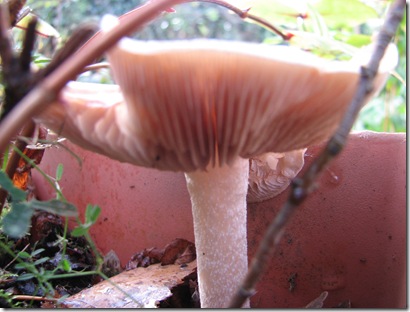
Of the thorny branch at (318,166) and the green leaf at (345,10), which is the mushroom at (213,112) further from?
the green leaf at (345,10)

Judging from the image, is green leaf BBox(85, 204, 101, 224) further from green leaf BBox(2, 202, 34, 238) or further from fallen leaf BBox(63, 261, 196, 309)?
fallen leaf BBox(63, 261, 196, 309)

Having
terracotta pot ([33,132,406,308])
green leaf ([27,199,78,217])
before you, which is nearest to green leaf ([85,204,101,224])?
green leaf ([27,199,78,217])

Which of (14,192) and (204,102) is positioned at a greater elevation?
(204,102)

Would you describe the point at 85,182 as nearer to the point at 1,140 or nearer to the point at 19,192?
the point at 19,192

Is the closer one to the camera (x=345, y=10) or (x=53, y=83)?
(x=53, y=83)

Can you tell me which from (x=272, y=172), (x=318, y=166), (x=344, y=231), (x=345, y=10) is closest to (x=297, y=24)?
(x=345, y=10)

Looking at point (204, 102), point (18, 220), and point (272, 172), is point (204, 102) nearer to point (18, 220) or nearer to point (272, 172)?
point (18, 220)

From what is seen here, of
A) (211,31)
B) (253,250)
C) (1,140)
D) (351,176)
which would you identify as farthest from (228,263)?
(211,31)
